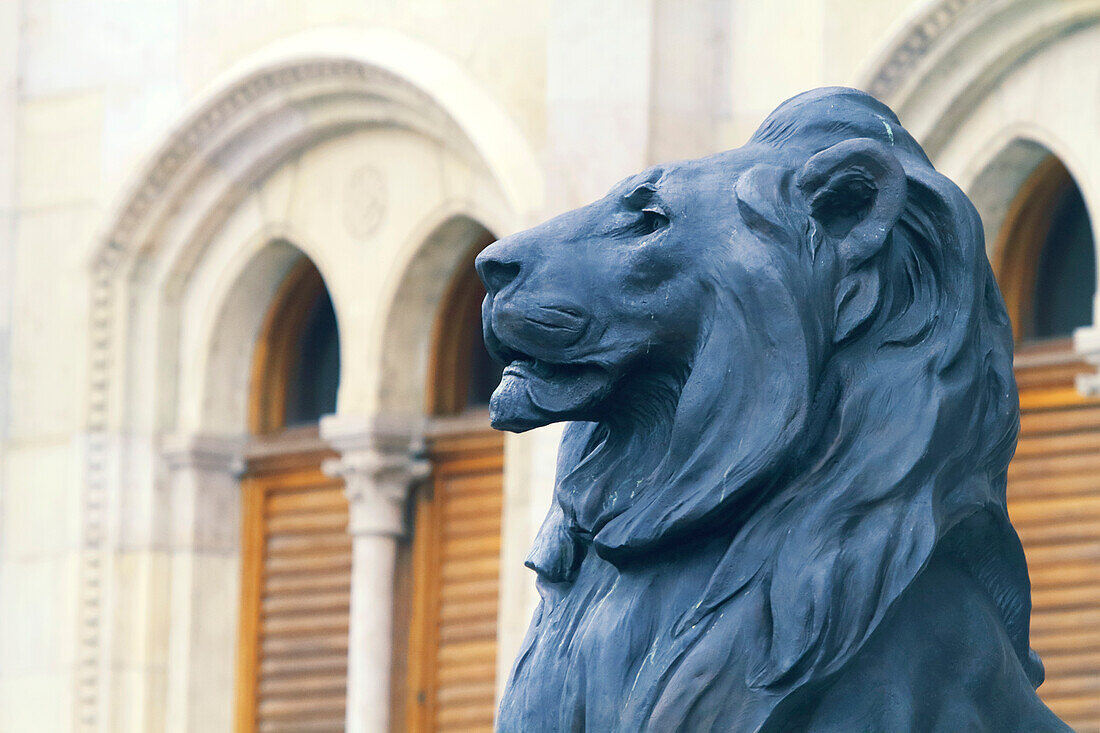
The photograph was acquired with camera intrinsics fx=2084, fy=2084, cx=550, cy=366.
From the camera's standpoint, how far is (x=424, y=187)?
6926 millimetres

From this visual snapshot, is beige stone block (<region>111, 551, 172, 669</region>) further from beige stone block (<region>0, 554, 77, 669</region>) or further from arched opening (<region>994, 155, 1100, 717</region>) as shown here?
arched opening (<region>994, 155, 1100, 717</region>)

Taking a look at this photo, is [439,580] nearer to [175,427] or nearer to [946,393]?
[175,427]

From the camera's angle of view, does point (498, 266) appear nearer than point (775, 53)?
Yes

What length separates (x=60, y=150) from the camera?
301 inches

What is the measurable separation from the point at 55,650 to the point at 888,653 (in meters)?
6.21

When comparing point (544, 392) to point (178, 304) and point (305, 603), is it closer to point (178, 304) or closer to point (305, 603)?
point (305, 603)

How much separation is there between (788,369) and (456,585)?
18.0ft

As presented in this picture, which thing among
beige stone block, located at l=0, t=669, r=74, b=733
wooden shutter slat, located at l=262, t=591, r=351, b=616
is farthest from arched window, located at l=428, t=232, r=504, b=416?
beige stone block, located at l=0, t=669, r=74, b=733

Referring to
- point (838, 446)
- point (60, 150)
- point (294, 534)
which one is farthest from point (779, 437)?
point (60, 150)

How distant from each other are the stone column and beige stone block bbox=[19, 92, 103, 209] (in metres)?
1.42

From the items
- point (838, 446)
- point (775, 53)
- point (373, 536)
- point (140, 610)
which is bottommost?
point (838, 446)

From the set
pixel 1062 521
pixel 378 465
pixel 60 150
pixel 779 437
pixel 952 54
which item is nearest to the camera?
pixel 779 437

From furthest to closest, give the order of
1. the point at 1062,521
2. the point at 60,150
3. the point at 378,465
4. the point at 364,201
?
the point at 60,150
the point at 364,201
the point at 378,465
the point at 1062,521

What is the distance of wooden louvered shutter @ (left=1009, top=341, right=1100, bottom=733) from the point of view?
5.47 m
